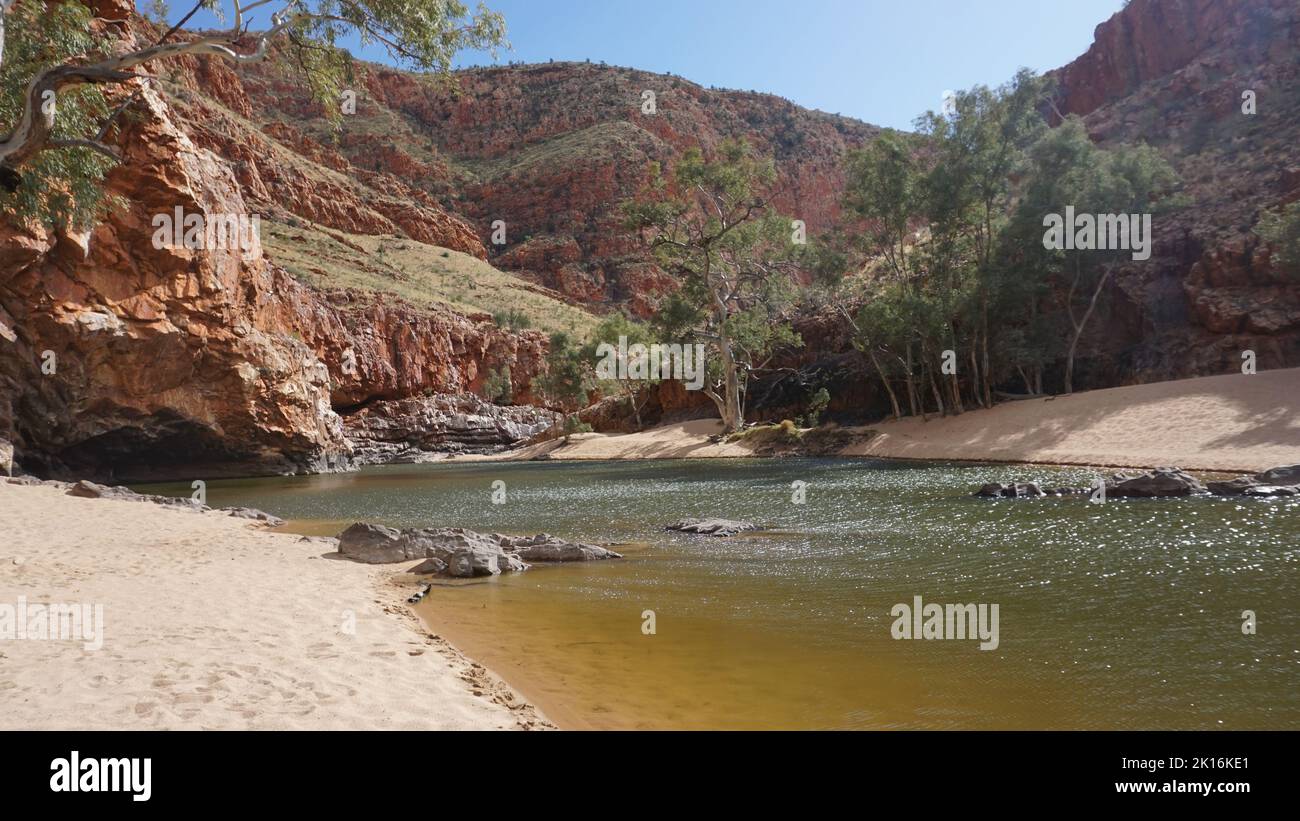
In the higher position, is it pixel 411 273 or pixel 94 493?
pixel 411 273

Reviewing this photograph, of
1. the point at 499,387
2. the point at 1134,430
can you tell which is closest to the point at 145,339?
the point at 499,387

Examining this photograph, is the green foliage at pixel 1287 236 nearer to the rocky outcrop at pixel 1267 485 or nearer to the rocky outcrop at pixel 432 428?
the rocky outcrop at pixel 1267 485

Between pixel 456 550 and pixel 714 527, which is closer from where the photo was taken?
pixel 456 550

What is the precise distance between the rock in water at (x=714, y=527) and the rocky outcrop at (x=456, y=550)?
2.77 metres

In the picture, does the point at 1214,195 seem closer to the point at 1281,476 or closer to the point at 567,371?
the point at 1281,476

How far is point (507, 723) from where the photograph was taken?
4328 mm

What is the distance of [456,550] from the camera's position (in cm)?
1120

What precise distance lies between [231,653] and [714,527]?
9.79m

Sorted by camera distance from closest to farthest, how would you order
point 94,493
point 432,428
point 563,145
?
1. point 94,493
2. point 432,428
3. point 563,145
